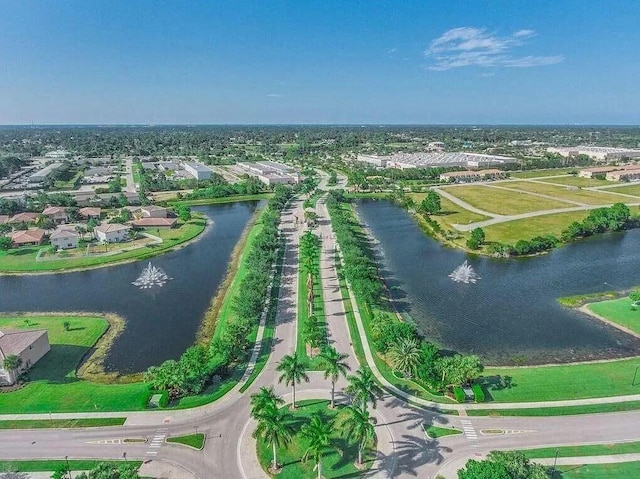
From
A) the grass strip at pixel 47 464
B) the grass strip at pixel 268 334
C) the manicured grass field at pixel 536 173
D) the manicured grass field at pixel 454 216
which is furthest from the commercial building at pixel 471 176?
the grass strip at pixel 47 464

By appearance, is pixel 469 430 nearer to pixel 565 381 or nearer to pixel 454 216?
pixel 565 381

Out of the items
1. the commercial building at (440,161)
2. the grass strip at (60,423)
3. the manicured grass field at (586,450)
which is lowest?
the grass strip at (60,423)

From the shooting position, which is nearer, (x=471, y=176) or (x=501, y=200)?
(x=501, y=200)

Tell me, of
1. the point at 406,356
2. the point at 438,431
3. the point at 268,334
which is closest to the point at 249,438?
the point at 438,431

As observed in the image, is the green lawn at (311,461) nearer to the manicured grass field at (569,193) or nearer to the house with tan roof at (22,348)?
the house with tan roof at (22,348)

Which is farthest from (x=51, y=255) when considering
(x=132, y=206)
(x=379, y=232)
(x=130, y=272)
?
(x=379, y=232)
